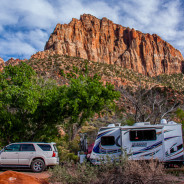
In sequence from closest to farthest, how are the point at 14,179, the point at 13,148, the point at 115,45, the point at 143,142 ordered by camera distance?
the point at 14,179
the point at 143,142
the point at 13,148
the point at 115,45

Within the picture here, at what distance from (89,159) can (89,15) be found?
119927mm

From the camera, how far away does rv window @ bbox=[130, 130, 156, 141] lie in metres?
11.5

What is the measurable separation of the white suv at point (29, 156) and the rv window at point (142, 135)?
4.44 metres

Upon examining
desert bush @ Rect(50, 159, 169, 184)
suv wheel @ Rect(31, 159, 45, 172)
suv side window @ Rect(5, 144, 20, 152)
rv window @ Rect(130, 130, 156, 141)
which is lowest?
suv wheel @ Rect(31, 159, 45, 172)

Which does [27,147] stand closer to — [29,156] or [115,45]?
[29,156]

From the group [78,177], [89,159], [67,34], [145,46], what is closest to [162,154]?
[89,159]

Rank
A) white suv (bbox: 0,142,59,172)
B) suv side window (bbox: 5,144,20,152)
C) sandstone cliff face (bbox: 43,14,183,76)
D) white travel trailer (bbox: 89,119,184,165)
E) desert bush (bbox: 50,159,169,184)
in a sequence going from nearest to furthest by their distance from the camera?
desert bush (bbox: 50,159,169,184) < white travel trailer (bbox: 89,119,184,165) < white suv (bbox: 0,142,59,172) < suv side window (bbox: 5,144,20,152) < sandstone cliff face (bbox: 43,14,183,76)

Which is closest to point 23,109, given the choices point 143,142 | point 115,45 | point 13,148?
point 13,148

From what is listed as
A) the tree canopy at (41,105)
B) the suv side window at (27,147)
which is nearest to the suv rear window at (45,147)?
the suv side window at (27,147)

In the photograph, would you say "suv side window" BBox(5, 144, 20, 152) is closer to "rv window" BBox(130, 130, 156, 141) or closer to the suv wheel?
the suv wheel

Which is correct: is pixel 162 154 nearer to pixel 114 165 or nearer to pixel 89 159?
pixel 89 159

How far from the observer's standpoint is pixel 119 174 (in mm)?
5969

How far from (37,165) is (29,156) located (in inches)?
25.9

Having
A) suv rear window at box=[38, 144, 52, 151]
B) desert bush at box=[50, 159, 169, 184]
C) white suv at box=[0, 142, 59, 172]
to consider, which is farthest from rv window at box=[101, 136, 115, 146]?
desert bush at box=[50, 159, 169, 184]
